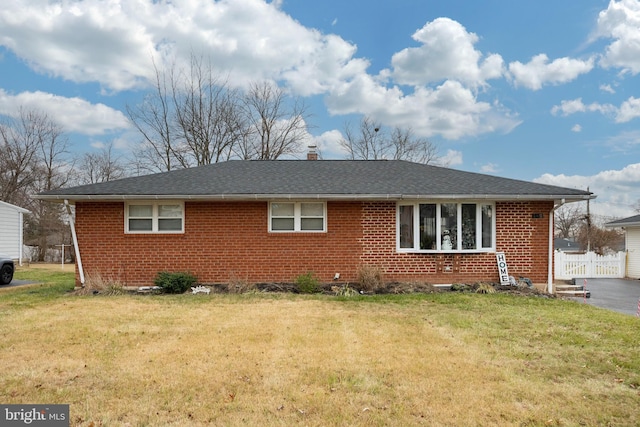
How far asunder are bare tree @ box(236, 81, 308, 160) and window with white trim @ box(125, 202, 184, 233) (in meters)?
18.7

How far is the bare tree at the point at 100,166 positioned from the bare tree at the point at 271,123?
13211 mm

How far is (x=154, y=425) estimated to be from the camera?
3393mm

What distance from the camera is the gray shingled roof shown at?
10.5 m

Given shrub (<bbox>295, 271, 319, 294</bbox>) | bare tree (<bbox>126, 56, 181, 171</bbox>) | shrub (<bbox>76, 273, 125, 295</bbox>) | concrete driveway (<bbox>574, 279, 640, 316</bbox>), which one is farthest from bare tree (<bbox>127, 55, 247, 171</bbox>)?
concrete driveway (<bbox>574, 279, 640, 316</bbox>)

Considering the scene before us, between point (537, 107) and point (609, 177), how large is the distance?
13.3m

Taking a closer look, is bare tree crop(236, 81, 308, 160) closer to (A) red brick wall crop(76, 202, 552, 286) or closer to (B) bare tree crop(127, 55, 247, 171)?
(B) bare tree crop(127, 55, 247, 171)

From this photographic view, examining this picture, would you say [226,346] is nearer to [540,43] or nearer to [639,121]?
[540,43]

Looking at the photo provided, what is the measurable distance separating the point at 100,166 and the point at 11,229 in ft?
40.1

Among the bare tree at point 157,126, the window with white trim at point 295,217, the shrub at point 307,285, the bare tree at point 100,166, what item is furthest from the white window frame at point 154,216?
the bare tree at point 100,166

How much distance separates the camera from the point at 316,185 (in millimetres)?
11383

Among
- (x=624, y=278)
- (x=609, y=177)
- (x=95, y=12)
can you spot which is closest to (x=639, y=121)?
(x=609, y=177)

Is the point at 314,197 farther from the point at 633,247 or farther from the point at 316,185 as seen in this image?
the point at 633,247

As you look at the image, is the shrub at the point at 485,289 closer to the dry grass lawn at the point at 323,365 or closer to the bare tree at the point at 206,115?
the dry grass lawn at the point at 323,365

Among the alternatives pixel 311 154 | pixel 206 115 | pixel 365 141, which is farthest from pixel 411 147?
pixel 311 154
